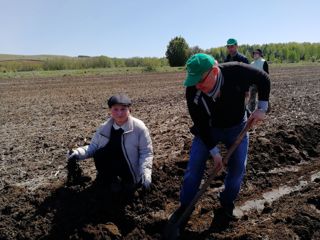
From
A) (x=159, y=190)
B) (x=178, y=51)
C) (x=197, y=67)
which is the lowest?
(x=159, y=190)

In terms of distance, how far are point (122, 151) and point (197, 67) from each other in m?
1.70

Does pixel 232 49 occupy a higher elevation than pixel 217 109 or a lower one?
higher

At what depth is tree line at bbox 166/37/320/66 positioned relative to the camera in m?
43.4

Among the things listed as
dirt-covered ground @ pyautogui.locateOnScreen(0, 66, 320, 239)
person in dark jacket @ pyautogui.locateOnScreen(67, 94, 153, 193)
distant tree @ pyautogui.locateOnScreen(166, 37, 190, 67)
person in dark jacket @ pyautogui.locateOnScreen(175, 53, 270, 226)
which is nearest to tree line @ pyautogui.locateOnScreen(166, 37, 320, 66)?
distant tree @ pyautogui.locateOnScreen(166, 37, 190, 67)

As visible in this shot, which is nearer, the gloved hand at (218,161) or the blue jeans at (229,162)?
the gloved hand at (218,161)

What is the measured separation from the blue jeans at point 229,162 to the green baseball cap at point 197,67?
0.83m

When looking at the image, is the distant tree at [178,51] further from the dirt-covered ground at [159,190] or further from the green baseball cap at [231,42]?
the green baseball cap at [231,42]

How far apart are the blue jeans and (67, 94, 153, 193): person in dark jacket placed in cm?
56

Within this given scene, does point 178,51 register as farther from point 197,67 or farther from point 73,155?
point 197,67

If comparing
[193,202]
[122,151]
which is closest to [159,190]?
[122,151]

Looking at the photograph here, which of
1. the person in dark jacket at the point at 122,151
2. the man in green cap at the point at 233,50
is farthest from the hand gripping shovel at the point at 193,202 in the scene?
the man in green cap at the point at 233,50

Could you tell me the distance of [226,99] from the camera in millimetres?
3734

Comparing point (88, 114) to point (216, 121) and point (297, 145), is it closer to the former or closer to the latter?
point (297, 145)

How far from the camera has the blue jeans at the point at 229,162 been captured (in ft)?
13.1
